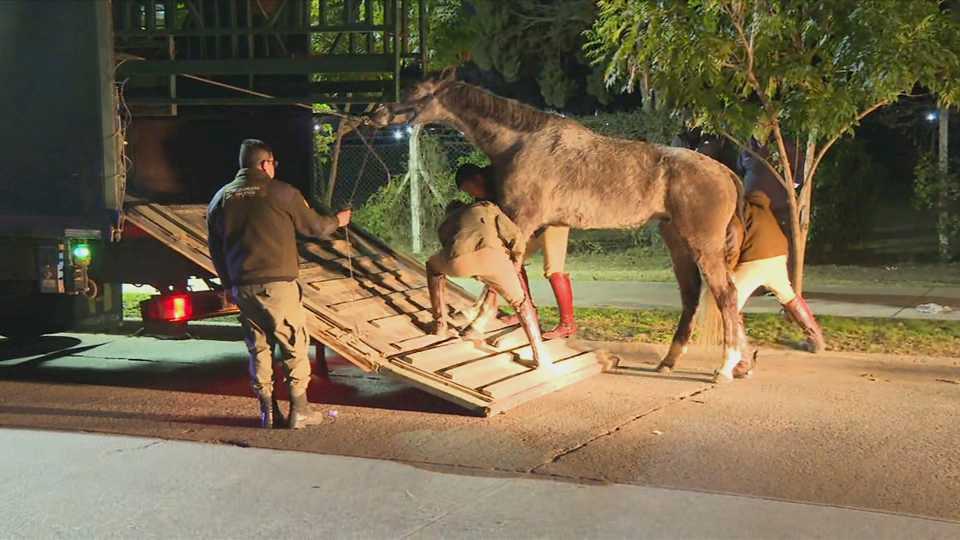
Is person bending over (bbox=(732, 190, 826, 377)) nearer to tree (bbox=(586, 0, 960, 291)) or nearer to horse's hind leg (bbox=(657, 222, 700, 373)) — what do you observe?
horse's hind leg (bbox=(657, 222, 700, 373))

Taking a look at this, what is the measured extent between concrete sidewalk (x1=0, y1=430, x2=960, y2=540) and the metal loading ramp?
1.26 meters

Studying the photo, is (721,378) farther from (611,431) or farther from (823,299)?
(823,299)

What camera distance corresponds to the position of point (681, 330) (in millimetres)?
8664

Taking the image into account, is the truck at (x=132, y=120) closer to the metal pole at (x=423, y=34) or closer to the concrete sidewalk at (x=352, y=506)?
the metal pole at (x=423, y=34)

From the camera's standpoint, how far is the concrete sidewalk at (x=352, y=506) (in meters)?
4.85

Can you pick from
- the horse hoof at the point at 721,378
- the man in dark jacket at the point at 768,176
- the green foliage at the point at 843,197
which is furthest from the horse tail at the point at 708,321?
the green foliage at the point at 843,197

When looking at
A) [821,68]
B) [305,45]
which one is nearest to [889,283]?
[821,68]

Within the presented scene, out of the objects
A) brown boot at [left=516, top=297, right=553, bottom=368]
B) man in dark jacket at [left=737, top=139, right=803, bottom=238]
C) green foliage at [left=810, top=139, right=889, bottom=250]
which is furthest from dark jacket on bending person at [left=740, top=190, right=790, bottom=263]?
green foliage at [left=810, top=139, right=889, bottom=250]

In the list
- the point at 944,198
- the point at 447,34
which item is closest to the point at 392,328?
the point at 447,34

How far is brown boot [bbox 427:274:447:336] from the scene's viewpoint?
7.89 m

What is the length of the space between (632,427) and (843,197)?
36.8 ft

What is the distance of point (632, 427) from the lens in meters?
6.79

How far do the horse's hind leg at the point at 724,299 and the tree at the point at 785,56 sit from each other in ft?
5.77

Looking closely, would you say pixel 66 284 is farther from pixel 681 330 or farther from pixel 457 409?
pixel 681 330
